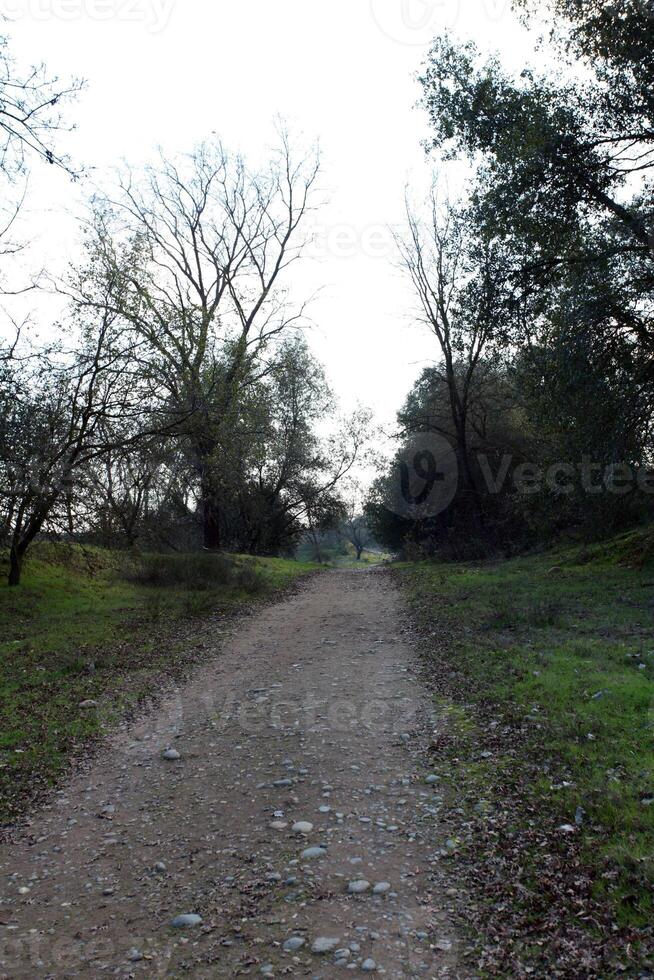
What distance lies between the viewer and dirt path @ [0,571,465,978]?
325 centimetres

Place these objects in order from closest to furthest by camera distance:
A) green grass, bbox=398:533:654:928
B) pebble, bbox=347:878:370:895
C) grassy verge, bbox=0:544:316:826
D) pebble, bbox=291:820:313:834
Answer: pebble, bbox=347:878:370:895 → green grass, bbox=398:533:654:928 → pebble, bbox=291:820:313:834 → grassy verge, bbox=0:544:316:826

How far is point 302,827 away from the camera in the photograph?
14.6 ft

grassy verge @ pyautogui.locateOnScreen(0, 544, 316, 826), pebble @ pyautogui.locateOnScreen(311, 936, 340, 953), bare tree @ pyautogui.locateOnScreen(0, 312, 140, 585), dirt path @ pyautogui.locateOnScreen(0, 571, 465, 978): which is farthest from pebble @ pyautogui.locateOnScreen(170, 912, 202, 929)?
bare tree @ pyautogui.locateOnScreen(0, 312, 140, 585)

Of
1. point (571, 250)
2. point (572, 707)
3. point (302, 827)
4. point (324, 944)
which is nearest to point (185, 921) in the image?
point (324, 944)

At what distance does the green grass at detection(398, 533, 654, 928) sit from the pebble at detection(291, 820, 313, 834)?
117 centimetres

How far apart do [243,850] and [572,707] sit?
3296mm

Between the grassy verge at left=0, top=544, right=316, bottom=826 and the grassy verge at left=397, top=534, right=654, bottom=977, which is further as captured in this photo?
the grassy verge at left=0, top=544, right=316, bottom=826

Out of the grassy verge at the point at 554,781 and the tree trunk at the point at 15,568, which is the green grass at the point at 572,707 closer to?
the grassy verge at the point at 554,781

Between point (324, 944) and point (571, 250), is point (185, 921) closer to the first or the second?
point (324, 944)

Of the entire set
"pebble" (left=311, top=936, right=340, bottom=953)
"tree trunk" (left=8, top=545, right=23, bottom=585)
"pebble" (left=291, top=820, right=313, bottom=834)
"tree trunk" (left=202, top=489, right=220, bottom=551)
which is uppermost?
"tree trunk" (left=202, top=489, right=220, bottom=551)

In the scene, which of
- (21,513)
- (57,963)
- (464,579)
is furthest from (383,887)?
(464,579)

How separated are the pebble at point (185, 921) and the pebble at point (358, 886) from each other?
811mm

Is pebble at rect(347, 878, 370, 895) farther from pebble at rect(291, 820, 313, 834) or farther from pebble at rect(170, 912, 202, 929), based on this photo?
pebble at rect(170, 912, 202, 929)

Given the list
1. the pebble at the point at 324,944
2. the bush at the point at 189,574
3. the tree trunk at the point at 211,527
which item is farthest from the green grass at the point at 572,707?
the tree trunk at the point at 211,527
